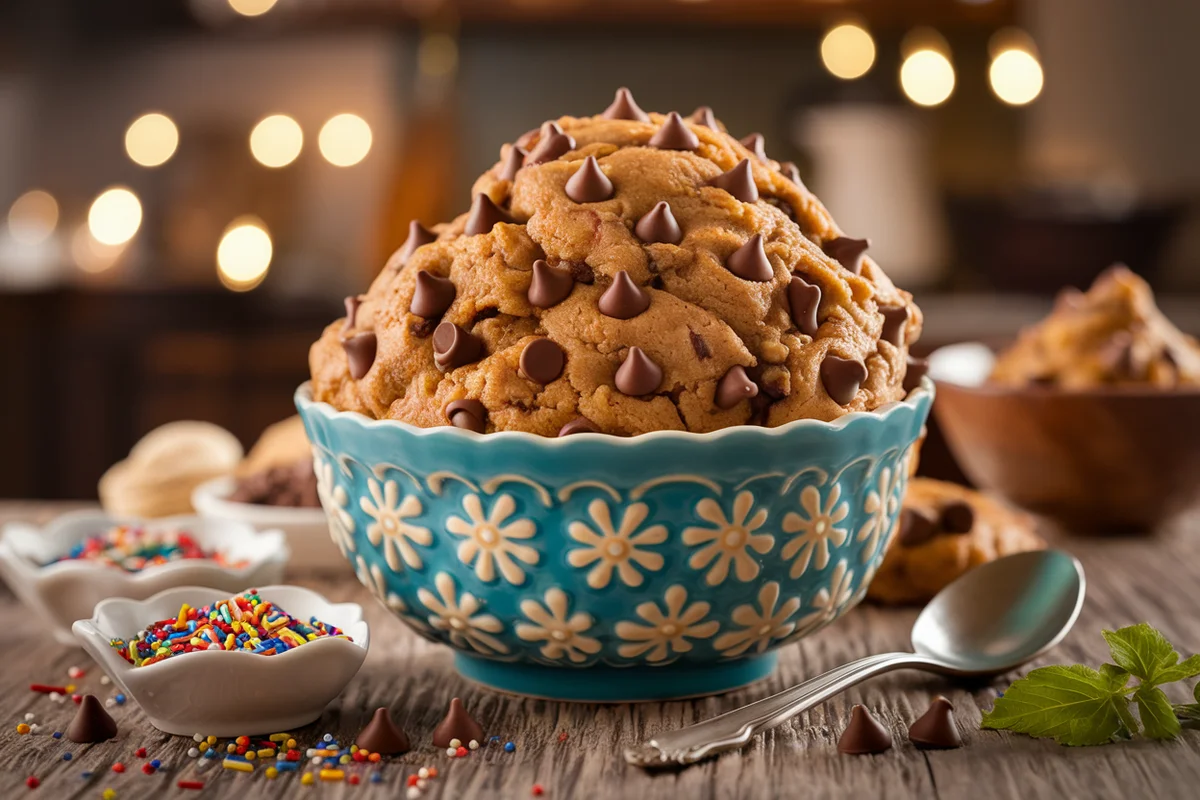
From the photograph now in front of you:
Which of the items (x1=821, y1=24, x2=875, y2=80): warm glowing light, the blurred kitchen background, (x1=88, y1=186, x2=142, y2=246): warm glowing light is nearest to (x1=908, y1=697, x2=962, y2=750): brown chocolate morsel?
the blurred kitchen background

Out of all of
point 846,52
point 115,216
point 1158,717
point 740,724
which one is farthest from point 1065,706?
point 115,216

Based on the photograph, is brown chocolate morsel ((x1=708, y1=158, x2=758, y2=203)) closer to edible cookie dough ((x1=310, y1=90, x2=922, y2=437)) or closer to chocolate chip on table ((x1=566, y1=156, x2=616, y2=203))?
edible cookie dough ((x1=310, y1=90, x2=922, y2=437))

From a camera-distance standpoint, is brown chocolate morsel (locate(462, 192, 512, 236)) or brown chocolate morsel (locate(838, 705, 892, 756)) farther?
brown chocolate morsel (locate(462, 192, 512, 236))

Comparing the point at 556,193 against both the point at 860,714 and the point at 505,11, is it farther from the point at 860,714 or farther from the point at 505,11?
the point at 505,11

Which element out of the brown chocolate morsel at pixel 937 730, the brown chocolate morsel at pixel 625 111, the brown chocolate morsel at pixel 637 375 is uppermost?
the brown chocolate morsel at pixel 625 111

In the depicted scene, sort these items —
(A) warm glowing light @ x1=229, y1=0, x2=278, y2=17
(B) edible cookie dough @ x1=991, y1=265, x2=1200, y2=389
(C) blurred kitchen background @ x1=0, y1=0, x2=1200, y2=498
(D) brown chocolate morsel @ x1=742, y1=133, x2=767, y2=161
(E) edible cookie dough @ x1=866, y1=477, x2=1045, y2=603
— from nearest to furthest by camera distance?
(D) brown chocolate morsel @ x1=742, y1=133, x2=767, y2=161 < (E) edible cookie dough @ x1=866, y1=477, x2=1045, y2=603 < (B) edible cookie dough @ x1=991, y1=265, x2=1200, y2=389 < (A) warm glowing light @ x1=229, y1=0, x2=278, y2=17 < (C) blurred kitchen background @ x1=0, y1=0, x2=1200, y2=498

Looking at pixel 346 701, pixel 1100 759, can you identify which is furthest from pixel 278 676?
pixel 1100 759

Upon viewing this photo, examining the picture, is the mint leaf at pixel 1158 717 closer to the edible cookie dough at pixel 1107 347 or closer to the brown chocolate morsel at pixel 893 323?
the brown chocolate morsel at pixel 893 323

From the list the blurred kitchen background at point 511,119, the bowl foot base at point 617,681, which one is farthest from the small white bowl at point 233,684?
the blurred kitchen background at point 511,119
